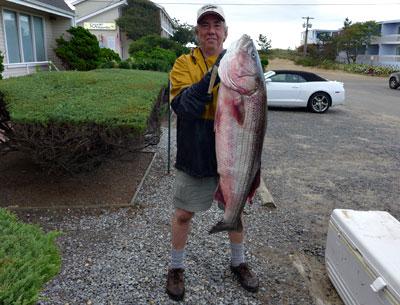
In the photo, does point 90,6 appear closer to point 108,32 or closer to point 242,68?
point 108,32

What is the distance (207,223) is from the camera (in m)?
4.14

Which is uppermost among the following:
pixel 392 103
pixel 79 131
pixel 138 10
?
pixel 138 10

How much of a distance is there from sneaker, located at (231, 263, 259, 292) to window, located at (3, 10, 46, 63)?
10.6 meters

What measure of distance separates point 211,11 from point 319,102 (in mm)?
11414

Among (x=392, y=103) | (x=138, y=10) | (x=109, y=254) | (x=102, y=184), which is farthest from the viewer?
(x=138, y=10)

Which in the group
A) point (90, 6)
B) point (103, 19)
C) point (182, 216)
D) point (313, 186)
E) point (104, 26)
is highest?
point (90, 6)

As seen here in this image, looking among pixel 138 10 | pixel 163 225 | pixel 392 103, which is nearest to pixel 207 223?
pixel 163 225

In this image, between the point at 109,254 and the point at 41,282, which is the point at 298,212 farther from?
the point at 41,282

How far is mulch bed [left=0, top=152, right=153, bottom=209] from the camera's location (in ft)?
14.6

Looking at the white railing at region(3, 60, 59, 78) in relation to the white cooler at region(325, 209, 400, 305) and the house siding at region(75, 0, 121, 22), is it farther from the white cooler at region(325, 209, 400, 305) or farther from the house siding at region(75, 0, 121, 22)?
the house siding at region(75, 0, 121, 22)

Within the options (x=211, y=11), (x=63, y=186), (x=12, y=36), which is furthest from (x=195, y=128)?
(x=12, y=36)

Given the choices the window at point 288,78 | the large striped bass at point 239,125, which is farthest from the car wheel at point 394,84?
the large striped bass at point 239,125

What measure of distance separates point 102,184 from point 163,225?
1.28 m

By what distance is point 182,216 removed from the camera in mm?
2793
